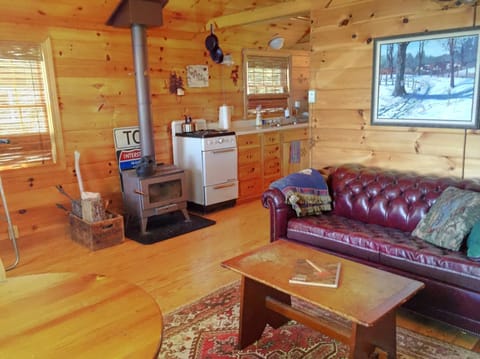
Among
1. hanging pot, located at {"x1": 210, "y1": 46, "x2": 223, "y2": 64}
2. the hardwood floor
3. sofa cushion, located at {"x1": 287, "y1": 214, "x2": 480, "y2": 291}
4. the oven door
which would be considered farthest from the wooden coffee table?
hanging pot, located at {"x1": 210, "y1": 46, "x2": 223, "y2": 64}

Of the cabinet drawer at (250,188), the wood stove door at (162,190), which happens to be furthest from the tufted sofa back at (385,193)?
the cabinet drawer at (250,188)

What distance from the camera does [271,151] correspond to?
5.47m

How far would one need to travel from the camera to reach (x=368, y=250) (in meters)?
2.69

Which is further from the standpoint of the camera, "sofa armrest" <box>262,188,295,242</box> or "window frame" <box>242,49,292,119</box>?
"window frame" <box>242,49,292,119</box>

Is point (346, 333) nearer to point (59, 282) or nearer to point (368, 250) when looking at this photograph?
point (368, 250)

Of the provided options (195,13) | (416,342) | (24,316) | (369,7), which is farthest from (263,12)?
(24,316)

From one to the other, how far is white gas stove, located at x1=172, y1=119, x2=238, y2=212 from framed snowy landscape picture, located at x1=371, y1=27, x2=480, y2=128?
182 cm

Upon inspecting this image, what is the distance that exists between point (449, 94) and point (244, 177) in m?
2.65

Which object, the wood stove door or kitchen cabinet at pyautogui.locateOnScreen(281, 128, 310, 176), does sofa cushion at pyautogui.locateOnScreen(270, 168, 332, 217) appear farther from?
kitchen cabinet at pyautogui.locateOnScreen(281, 128, 310, 176)

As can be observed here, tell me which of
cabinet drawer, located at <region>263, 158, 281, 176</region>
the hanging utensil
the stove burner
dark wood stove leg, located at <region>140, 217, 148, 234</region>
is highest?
the stove burner

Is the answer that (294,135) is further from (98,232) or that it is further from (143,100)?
(98,232)

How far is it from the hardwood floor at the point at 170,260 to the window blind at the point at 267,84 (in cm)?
214

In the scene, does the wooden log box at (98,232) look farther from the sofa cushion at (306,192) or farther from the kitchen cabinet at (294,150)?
the kitchen cabinet at (294,150)

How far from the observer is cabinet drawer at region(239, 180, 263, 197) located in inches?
204
